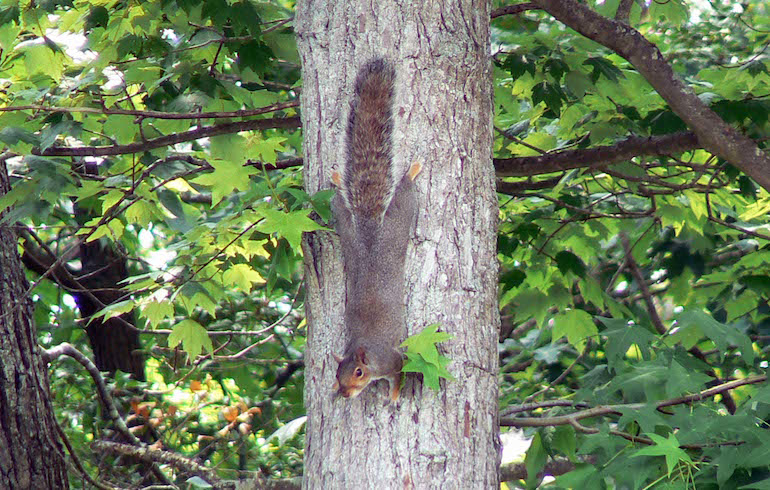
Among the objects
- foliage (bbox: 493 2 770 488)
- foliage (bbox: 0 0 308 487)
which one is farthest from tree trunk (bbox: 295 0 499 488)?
foliage (bbox: 493 2 770 488)

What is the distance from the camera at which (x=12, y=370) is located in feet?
9.94

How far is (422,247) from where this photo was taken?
1.78m

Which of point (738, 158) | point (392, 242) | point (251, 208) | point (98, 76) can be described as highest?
point (98, 76)

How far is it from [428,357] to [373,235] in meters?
0.46

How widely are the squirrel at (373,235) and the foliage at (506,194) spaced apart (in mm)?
136

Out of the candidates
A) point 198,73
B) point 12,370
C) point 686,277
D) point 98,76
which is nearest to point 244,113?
point 198,73

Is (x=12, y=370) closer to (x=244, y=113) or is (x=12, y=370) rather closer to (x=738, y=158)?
(x=244, y=113)

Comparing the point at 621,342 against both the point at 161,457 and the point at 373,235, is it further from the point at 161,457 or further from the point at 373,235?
the point at 161,457

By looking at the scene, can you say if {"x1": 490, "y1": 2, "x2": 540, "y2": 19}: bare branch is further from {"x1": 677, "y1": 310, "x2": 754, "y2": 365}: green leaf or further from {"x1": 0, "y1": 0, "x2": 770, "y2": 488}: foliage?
{"x1": 677, "y1": 310, "x2": 754, "y2": 365}: green leaf

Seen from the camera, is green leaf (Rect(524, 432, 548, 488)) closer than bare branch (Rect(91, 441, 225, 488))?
Yes

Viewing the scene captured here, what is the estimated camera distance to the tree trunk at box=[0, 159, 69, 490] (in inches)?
117

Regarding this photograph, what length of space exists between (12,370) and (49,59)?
1.23 metres

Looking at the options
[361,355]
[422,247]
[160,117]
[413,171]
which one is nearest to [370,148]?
[413,171]

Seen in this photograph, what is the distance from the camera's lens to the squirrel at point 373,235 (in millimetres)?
1744
